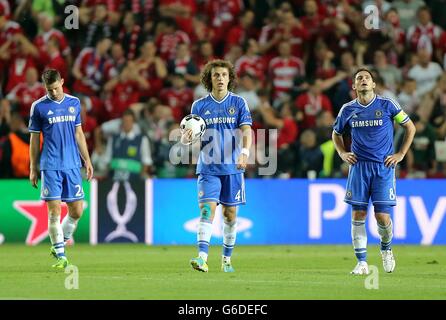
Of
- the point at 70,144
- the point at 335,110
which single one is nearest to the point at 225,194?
the point at 70,144

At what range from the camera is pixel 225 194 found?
1284 cm

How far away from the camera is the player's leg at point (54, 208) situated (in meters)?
13.3

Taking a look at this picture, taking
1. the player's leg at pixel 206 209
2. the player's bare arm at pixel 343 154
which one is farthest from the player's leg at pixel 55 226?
the player's bare arm at pixel 343 154

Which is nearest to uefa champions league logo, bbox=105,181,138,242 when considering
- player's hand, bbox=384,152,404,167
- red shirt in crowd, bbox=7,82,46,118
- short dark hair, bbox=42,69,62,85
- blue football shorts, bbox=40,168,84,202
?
red shirt in crowd, bbox=7,82,46,118

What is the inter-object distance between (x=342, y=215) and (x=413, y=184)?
117cm

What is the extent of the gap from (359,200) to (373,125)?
809 mm

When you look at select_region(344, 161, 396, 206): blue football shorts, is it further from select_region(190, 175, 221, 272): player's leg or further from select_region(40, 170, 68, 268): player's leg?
select_region(40, 170, 68, 268): player's leg

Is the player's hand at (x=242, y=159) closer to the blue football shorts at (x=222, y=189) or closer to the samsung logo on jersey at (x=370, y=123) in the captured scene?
the blue football shorts at (x=222, y=189)

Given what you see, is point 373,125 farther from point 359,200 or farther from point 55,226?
point 55,226

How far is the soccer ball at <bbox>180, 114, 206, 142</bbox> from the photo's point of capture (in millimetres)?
12547

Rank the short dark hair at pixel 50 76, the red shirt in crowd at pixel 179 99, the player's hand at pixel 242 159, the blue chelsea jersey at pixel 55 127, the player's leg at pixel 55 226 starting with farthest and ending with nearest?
the red shirt in crowd at pixel 179 99, the blue chelsea jersey at pixel 55 127, the player's leg at pixel 55 226, the short dark hair at pixel 50 76, the player's hand at pixel 242 159

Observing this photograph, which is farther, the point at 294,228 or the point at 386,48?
the point at 386,48

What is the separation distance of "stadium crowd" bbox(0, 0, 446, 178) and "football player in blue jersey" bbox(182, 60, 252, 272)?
6252 millimetres
